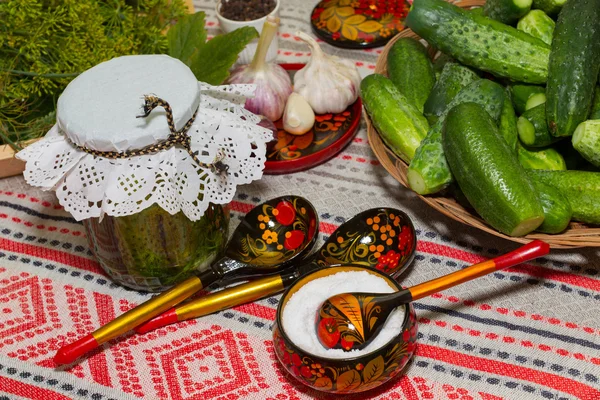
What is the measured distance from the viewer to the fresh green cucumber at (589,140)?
0.96 metres

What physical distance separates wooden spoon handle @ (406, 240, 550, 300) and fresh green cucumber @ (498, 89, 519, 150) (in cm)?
22

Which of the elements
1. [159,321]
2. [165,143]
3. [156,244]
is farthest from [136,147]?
[159,321]

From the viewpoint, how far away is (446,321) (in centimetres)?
98

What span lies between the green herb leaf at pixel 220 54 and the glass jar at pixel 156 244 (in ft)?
0.92

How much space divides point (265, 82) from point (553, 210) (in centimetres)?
57

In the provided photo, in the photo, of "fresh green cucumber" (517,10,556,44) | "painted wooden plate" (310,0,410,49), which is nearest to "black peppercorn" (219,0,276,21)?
"painted wooden plate" (310,0,410,49)

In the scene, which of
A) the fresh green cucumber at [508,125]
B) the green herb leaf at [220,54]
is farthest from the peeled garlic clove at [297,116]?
the fresh green cucumber at [508,125]

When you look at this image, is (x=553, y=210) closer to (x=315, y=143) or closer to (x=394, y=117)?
(x=394, y=117)

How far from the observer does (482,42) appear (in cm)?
112

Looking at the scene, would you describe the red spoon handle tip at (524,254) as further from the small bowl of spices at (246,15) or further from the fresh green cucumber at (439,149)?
the small bowl of spices at (246,15)

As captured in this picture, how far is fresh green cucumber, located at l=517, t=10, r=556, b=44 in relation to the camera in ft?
3.82

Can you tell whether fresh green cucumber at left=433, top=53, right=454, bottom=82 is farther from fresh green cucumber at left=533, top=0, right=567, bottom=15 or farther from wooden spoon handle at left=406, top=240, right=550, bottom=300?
wooden spoon handle at left=406, top=240, right=550, bottom=300

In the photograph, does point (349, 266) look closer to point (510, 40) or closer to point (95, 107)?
point (95, 107)

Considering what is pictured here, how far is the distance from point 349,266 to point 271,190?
0.34 m
